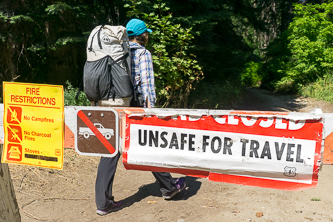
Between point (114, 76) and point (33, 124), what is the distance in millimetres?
1080

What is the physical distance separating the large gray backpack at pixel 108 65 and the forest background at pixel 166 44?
99.9 inches

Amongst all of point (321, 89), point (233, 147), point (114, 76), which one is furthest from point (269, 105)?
point (233, 147)

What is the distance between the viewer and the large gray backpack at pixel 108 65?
306 centimetres

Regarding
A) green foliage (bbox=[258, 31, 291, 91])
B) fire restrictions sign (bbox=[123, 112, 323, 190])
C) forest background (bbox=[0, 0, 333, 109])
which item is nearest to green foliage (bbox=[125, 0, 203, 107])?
forest background (bbox=[0, 0, 333, 109])

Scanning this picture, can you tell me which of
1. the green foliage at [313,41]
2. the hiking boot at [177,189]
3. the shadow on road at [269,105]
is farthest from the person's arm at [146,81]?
the green foliage at [313,41]

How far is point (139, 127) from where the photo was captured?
2121 millimetres

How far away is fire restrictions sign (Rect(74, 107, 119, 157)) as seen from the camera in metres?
2.12

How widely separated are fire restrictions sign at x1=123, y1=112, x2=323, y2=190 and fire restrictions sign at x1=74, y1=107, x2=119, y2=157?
96 mm

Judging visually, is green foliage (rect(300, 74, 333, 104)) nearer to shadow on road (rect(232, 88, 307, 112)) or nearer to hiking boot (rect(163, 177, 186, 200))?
shadow on road (rect(232, 88, 307, 112))

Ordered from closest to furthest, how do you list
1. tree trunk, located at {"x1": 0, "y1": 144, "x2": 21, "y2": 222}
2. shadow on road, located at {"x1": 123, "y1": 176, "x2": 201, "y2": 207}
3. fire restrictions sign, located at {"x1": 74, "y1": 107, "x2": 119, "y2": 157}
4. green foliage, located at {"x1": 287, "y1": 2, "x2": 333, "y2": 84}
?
fire restrictions sign, located at {"x1": 74, "y1": 107, "x2": 119, "y2": 157}, tree trunk, located at {"x1": 0, "y1": 144, "x2": 21, "y2": 222}, shadow on road, located at {"x1": 123, "y1": 176, "x2": 201, "y2": 207}, green foliage, located at {"x1": 287, "y1": 2, "x2": 333, "y2": 84}

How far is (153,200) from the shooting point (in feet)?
13.3

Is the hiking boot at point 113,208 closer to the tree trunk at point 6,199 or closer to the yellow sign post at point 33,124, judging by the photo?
the tree trunk at point 6,199

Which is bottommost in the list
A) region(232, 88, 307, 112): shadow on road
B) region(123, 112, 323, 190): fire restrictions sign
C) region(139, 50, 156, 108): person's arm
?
region(232, 88, 307, 112): shadow on road

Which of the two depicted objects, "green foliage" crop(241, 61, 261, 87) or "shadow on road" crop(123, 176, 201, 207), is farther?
"green foliage" crop(241, 61, 261, 87)
